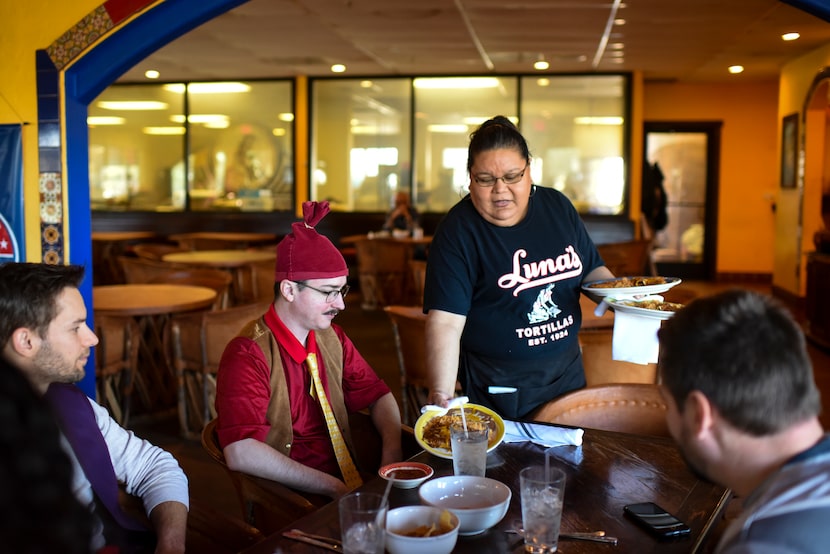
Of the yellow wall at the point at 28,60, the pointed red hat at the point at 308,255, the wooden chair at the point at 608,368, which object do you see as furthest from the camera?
the yellow wall at the point at 28,60

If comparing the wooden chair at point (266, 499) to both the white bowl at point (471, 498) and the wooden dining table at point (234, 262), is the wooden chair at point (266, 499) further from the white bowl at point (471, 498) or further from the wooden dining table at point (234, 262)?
the wooden dining table at point (234, 262)

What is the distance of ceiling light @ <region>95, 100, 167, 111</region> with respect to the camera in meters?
12.0

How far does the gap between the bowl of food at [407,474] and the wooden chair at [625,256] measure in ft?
22.2

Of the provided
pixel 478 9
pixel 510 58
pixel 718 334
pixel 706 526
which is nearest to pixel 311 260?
pixel 706 526

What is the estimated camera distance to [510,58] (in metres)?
9.88

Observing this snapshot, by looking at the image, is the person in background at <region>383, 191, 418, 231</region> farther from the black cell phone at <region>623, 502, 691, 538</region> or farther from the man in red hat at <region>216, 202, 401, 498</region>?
the black cell phone at <region>623, 502, 691, 538</region>

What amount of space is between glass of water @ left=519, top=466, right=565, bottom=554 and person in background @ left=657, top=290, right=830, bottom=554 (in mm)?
404

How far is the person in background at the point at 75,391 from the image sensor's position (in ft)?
5.82

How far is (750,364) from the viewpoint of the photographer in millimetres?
1167

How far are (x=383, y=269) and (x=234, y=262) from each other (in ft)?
9.28

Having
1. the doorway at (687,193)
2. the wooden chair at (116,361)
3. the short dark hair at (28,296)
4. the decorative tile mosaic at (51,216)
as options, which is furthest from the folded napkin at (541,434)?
the doorway at (687,193)

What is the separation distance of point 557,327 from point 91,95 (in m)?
2.81

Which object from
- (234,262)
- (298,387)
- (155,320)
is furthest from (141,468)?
(234,262)

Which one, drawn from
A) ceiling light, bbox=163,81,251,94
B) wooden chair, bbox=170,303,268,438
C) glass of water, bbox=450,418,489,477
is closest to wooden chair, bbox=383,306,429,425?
wooden chair, bbox=170,303,268,438
